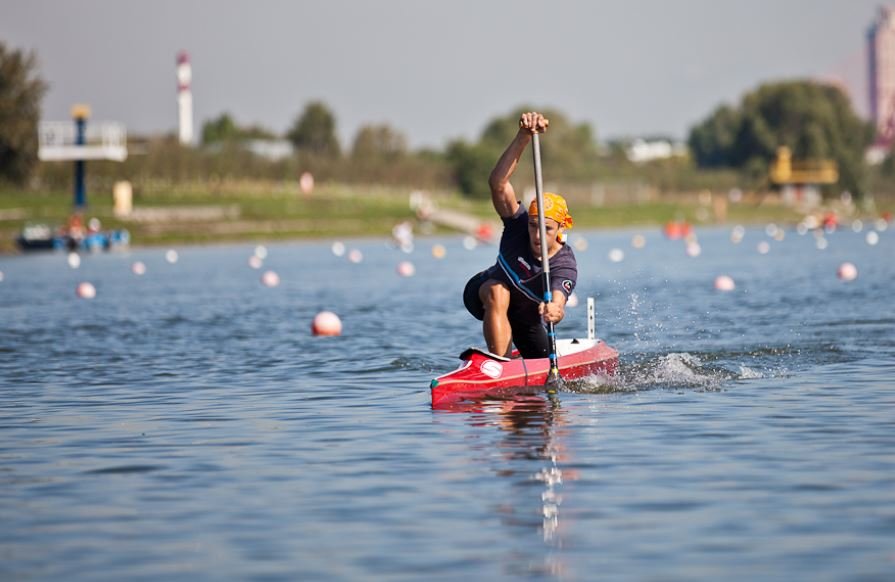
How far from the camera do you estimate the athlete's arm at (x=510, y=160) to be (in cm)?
1491

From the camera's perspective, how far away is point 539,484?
1087cm

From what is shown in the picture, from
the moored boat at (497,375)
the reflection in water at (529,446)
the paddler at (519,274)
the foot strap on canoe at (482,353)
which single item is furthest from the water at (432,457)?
the paddler at (519,274)

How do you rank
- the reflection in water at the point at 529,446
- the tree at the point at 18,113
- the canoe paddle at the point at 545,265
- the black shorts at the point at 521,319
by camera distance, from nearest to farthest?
the reflection in water at the point at 529,446
the canoe paddle at the point at 545,265
the black shorts at the point at 521,319
the tree at the point at 18,113

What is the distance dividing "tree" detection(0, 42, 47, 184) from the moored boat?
64.3 metres

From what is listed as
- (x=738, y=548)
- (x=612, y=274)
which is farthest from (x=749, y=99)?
(x=738, y=548)

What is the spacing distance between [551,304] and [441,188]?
117167 millimetres

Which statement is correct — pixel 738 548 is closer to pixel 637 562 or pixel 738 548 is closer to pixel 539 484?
pixel 637 562

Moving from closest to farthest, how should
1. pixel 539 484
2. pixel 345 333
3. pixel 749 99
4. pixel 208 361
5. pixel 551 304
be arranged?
1. pixel 539 484
2. pixel 551 304
3. pixel 208 361
4. pixel 345 333
5. pixel 749 99

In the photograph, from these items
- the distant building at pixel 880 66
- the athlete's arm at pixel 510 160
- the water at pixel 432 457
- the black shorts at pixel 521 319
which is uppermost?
the distant building at pixel 880 66

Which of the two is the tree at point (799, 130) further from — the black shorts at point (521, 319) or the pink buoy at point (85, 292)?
the black shorts at point (521, 319)

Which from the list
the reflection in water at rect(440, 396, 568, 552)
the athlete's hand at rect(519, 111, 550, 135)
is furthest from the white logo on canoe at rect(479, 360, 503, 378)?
the athlete's hand at rect(519, 111, 550, 135)

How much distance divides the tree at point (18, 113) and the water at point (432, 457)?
5328cm

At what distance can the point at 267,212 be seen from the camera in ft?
313

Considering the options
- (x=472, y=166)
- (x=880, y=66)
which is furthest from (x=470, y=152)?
(x=880, y=66)
